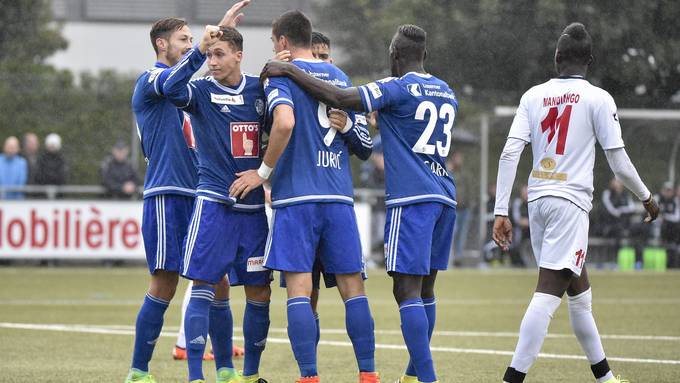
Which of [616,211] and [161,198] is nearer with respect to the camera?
[161,198]

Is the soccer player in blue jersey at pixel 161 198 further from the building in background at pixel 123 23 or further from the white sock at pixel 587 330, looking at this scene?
the building in background at pixel 123 23

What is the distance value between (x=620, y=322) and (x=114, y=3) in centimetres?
2515

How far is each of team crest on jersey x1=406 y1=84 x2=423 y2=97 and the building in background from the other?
2731cm

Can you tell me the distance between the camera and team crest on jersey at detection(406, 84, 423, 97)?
8039 mm

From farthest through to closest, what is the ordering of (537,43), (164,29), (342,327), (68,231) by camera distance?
(537,43) < (68,231) < (342,327) < (164,29)

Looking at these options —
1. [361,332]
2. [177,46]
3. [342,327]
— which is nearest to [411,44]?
[177,46]

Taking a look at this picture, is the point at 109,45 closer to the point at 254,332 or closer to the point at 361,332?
the point at 254,332

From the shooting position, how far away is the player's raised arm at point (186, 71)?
790cm

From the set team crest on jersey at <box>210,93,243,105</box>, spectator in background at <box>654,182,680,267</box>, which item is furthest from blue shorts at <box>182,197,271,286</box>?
spectator in background at <box>654,182,680,267</box>

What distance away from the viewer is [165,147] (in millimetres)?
8508

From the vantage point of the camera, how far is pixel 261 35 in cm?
3500

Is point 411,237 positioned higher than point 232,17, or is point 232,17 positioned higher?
point 232,17

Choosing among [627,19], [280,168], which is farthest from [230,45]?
[627,19]

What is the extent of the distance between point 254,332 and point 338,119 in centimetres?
154
